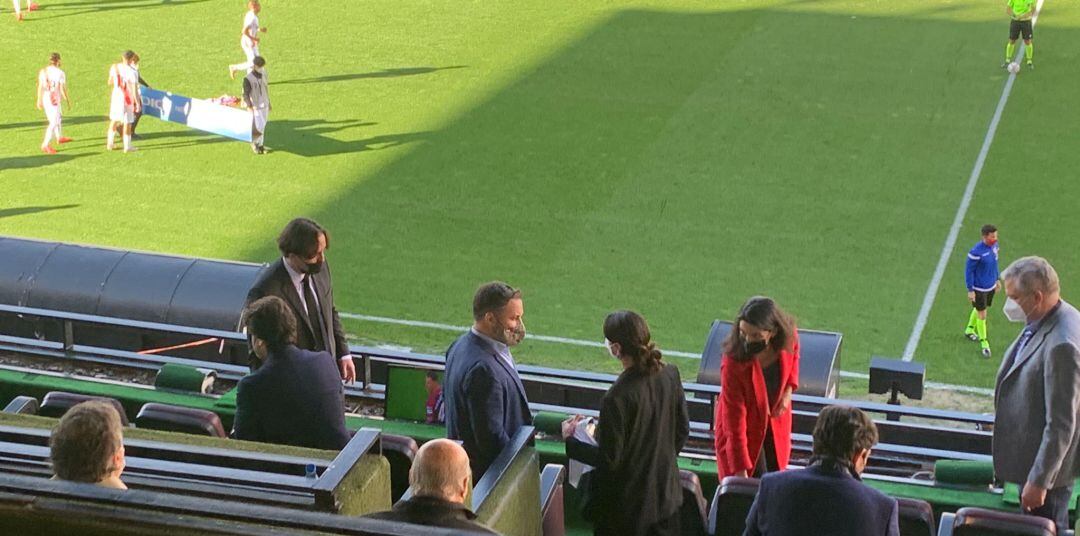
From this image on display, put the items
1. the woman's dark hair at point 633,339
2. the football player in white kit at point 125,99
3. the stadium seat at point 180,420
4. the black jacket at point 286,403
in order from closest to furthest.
A: the woman's dark hair at point 633,339
the black jacket at point 286,403
the stadium seat at point 180,420
the football player in white kit at point 125,99

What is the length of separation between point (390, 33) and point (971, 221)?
38.6 ft

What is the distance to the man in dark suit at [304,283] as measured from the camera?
306 inches

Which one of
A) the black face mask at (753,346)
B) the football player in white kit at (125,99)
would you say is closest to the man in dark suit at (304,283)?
the black face mask at (753,346)

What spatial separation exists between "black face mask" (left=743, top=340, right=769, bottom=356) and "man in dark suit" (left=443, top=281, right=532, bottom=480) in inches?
40.9

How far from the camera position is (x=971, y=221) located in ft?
57.3

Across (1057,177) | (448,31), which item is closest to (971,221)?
(1057,177)

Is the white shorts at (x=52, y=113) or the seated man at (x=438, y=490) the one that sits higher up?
the white shorts at (x=52, y=113)

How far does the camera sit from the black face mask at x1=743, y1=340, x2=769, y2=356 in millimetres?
6625

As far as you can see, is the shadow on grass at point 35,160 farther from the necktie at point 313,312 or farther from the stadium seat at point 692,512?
the stadium seat at point 692,512

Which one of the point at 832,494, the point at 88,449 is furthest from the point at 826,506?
the point at 88,449

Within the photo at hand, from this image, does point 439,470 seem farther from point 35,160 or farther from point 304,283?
point 35,160

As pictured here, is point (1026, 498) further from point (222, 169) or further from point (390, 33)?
point (390, 33)

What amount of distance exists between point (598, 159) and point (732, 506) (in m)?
13.2

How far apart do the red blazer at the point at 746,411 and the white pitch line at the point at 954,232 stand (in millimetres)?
7800
